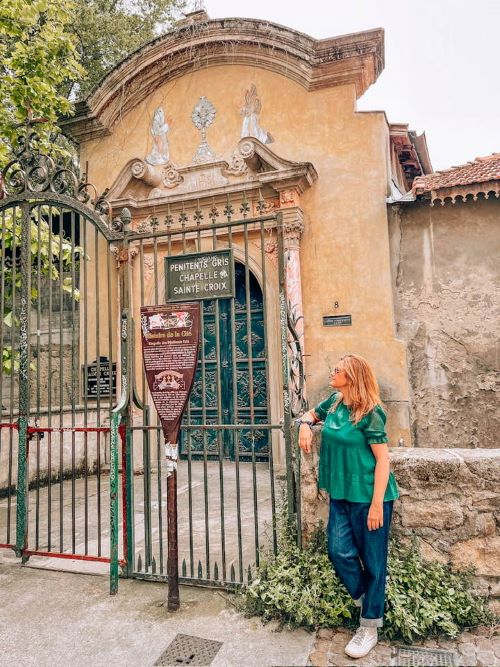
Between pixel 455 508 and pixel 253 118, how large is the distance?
757 centimetres

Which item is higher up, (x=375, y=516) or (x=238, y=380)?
(x=238, y=380)

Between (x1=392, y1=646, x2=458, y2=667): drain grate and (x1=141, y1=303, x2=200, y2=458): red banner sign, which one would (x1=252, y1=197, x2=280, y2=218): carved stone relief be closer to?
(x1=141, y1=303, x2=200, y2=458): red banner sign

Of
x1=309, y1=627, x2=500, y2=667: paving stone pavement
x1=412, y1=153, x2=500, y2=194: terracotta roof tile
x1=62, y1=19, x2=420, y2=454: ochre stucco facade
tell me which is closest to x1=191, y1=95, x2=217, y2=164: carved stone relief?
x1=62, y1=19, x2=420, y2=454: ochre stucco facade

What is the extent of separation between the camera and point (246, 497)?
644cm

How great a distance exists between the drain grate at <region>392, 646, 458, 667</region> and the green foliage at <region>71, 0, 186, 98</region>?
39.2 ft

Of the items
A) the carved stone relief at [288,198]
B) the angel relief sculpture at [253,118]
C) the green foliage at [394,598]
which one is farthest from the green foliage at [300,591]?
the angel relief sculpture at [253,118]

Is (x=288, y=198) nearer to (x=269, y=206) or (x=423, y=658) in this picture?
(x=269, y=206)

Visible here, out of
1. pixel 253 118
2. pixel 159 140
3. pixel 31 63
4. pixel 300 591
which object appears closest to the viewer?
pixel 300 591

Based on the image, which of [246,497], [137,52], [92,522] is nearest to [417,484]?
[246,497]

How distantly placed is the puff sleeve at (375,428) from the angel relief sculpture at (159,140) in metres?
7.74

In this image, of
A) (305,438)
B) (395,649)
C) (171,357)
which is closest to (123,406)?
(171,357)

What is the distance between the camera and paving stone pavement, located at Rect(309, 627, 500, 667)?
2.73 meters

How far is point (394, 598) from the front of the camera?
3.03 meters

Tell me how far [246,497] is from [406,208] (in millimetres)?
5006
